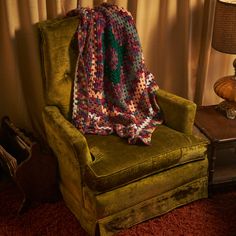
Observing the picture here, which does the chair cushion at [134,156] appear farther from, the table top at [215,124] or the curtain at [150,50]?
the curtain at [150,50]

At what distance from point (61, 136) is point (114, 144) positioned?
288mm

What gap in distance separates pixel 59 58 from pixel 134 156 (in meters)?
0.69

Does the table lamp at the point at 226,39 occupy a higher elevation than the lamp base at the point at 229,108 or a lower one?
higher

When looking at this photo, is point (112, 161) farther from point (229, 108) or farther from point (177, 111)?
point (229, 108)

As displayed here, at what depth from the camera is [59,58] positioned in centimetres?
206

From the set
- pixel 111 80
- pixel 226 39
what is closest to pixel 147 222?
pixel 111 80

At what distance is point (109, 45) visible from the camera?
2.13 m

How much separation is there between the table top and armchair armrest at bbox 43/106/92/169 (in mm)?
766

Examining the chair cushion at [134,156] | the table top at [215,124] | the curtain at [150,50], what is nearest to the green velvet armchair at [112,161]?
the chair cushion at [134,156]

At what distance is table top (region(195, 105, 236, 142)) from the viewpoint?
2.12m

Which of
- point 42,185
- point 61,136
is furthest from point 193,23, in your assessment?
point 42,185

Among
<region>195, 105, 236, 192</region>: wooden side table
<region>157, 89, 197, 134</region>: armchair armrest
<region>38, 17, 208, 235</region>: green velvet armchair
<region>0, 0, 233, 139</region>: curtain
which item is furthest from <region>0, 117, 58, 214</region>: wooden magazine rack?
<region>195, 105, 236, 192</region>: wooden side table

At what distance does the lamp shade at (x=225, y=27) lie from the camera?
83.9 inches

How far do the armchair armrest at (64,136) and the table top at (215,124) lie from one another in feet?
2.51
